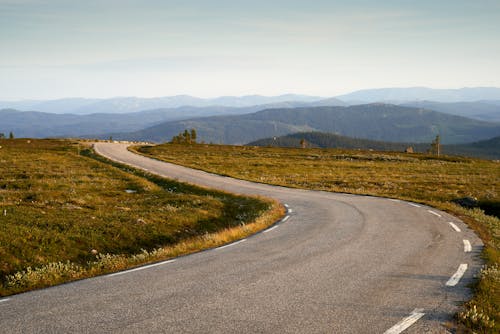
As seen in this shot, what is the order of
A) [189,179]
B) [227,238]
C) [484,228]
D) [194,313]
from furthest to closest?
1. [189,179]
2. [484,228]
3. [227,238]
4. [194,313]

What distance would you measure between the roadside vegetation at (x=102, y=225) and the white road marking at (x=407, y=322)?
7590 millimetres

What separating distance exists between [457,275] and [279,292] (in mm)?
4899

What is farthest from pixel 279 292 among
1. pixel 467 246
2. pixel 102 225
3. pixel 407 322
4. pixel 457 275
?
pixel 102 225

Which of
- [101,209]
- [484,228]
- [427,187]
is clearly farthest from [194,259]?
[427,187]

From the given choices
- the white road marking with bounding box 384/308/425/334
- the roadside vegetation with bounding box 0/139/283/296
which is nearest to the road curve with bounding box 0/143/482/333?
the white road marking with bounding box 384/308/425/334

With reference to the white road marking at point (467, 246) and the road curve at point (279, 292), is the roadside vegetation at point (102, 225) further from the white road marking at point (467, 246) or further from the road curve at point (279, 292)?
the white road marking at point (467, 246)

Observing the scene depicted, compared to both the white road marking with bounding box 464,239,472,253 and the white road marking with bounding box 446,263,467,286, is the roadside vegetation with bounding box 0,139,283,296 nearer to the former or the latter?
the white road marking with bounding box 446,263,467,286

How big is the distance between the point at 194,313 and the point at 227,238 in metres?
7.57

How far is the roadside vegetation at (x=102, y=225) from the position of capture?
1260cm

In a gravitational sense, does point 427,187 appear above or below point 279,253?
below

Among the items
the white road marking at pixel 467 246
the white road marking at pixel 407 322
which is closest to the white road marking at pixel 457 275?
the white road marking at pixel 467 246

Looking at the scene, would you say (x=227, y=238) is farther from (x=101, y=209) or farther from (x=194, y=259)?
(x=101, y=209)

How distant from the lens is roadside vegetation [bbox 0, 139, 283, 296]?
41.3 feet

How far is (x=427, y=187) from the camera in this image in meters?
38.3
